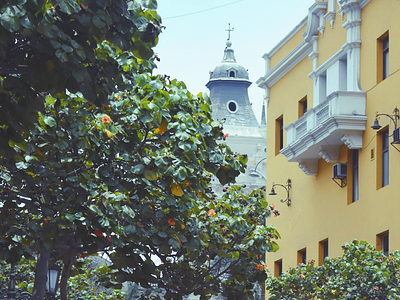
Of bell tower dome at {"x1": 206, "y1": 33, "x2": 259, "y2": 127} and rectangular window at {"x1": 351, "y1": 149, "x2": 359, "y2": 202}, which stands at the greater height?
bell tower dome at {"x1": 206, "y1": 33, "x2": 259, "y2": 127}

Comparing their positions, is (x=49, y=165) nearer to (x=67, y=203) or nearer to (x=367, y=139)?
(x=67, y=203)

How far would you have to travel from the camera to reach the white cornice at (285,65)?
24327mm

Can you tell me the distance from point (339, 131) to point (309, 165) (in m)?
3.16

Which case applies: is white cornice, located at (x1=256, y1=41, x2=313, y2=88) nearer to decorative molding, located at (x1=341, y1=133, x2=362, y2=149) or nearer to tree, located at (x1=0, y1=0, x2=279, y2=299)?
decorative molding, located at (x1=341, y1=133, x2=362, y2=149)

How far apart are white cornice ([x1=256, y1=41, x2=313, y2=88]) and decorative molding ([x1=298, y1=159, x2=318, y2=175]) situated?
12.1 feet

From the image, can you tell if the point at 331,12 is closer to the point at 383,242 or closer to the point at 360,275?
the point at 383,242

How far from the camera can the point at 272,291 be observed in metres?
20.6

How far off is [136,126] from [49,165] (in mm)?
1426

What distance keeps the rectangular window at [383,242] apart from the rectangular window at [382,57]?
154 inches

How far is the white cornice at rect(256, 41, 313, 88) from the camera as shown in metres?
24.3

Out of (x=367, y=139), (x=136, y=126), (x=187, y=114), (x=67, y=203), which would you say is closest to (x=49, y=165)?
(x=67, y=203)

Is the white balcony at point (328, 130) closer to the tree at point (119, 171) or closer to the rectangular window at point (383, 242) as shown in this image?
the rectangular window at point (383, 242)

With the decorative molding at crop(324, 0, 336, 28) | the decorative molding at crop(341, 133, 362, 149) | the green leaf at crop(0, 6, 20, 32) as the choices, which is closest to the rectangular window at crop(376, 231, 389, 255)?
the decorative molding at crop(341, 133, 362, 149)

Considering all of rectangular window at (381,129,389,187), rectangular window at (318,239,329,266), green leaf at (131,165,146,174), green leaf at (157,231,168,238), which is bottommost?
green leaf at (157,231,168,238)
